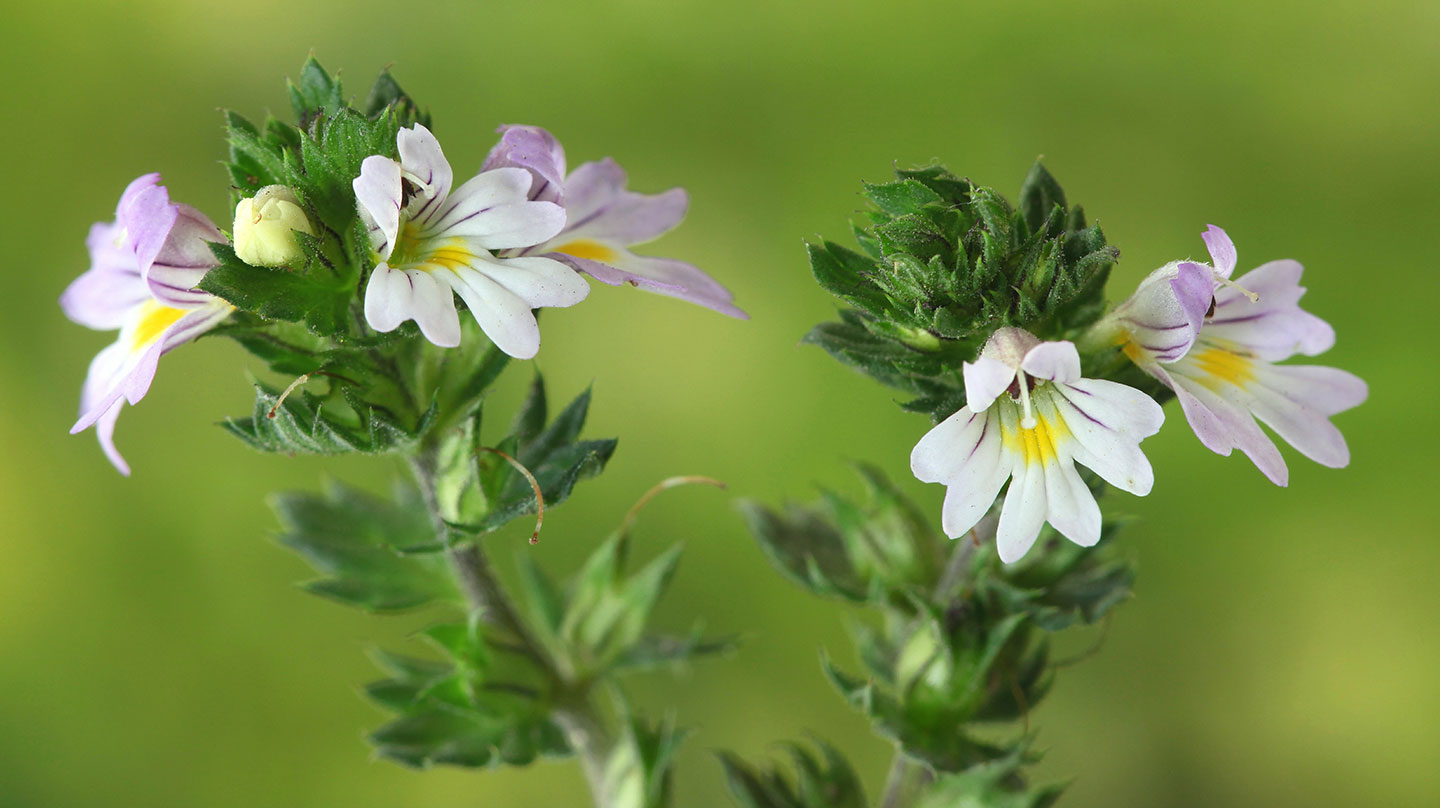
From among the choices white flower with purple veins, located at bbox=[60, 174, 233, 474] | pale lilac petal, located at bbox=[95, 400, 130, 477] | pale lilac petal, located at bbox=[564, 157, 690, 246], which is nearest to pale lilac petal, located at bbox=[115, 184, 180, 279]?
white flower with purple veins, located at bbox=[60, 174, 233, 474]

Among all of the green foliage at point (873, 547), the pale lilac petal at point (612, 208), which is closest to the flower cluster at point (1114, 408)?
the green foliage at point (873, 547)

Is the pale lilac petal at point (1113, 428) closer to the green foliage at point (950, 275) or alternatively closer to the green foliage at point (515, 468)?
the green foliage at point (950, 275)

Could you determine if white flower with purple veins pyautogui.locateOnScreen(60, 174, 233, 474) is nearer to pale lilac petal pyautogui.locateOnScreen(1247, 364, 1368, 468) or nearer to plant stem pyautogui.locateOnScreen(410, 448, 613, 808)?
plant stem pyautogui.locateOnScreen(410, 448, 613, 808)

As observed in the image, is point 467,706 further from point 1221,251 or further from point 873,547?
point 1221,251

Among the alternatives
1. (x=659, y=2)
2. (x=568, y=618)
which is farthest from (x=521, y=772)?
(x=659, y=2)

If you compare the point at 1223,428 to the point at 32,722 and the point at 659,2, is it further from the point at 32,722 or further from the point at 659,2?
the point at 32,722
